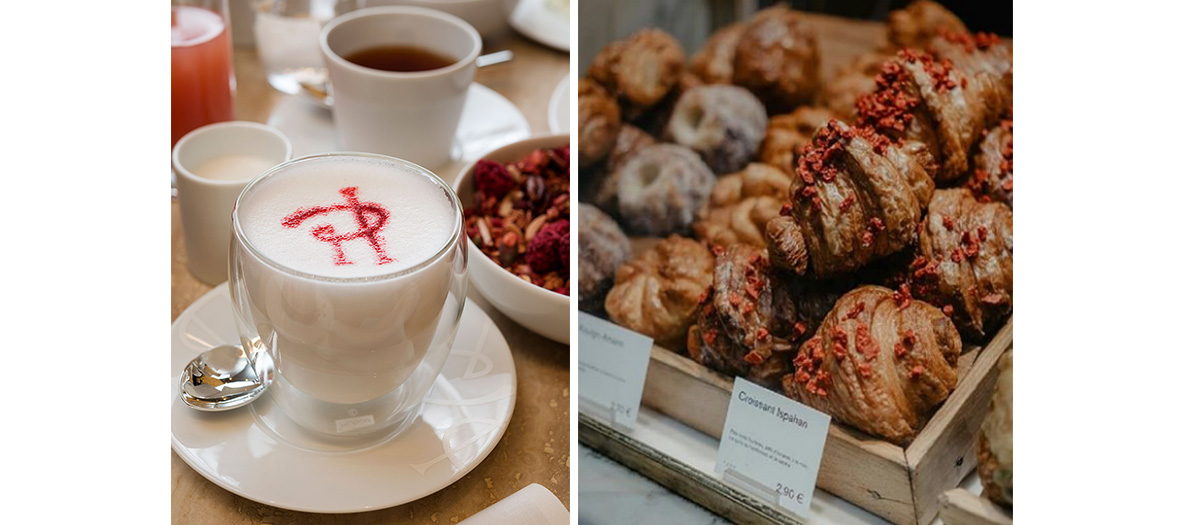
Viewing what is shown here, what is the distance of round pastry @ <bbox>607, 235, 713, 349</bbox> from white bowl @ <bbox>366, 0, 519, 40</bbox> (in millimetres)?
639

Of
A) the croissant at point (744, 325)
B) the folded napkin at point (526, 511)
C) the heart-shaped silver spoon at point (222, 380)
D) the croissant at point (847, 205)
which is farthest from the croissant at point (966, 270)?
the heart-shaped silver spoon at point (222, 380)

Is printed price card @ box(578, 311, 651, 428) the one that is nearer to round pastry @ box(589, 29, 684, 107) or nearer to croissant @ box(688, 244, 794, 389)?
croissant @ box(688, 244, 794, 389)

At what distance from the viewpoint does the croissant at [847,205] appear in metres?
0.78

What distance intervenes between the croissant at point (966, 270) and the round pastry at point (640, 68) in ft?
1.37

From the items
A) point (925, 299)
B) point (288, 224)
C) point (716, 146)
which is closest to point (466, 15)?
point (716, 146)

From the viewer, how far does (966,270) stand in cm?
78

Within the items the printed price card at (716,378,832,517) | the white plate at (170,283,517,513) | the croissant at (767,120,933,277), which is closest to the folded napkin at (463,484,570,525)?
the white plate at (170,283,517,513)

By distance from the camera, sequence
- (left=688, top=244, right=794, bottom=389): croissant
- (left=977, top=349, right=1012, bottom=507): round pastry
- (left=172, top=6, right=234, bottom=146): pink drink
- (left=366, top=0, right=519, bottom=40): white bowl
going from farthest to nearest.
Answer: (left=366, top=0, right=519, bottom=40): white bowl
(left=172, top=6, right=234, bottom=146): pink drink
(left=688, top=244, right=794, bottom=389): croissant
(left=977, top=349, right=1012, bottom=507): round pastry

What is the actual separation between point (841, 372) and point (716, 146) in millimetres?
380

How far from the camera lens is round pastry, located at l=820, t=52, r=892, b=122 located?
1094 mm

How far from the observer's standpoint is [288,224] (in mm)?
751

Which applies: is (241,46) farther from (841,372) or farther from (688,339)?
(841,372)

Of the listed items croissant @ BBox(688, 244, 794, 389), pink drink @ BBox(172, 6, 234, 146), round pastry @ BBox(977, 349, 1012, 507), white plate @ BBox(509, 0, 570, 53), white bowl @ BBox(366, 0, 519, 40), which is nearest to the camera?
round pastry @ BBox(977, 349, 1012, 507)

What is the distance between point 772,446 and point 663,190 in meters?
0.33
